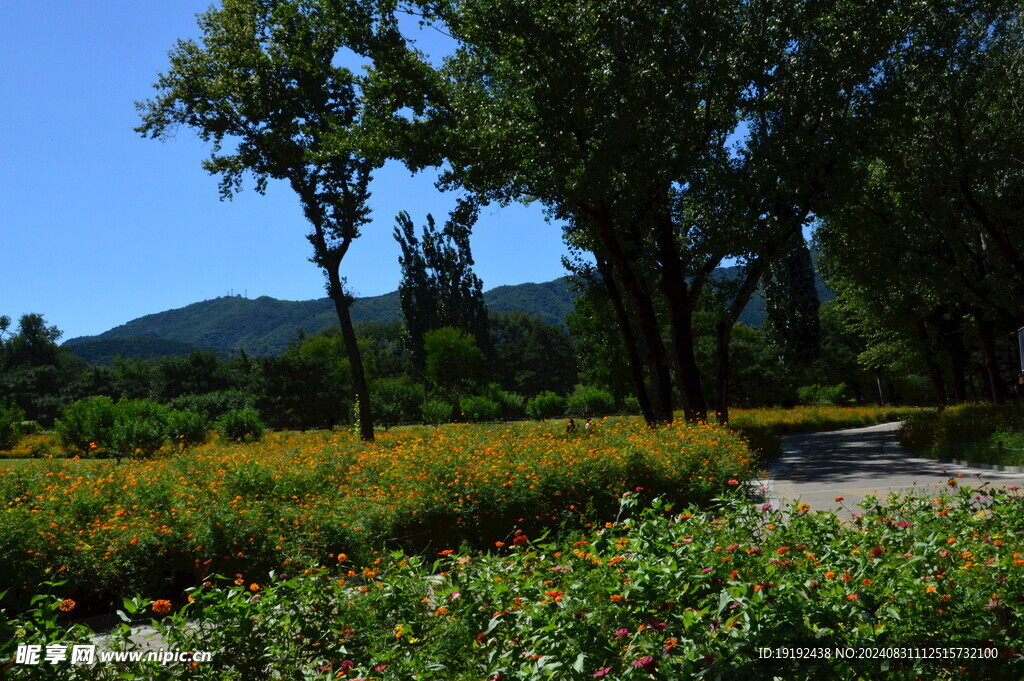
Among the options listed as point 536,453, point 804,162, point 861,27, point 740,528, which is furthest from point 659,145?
point 740,528

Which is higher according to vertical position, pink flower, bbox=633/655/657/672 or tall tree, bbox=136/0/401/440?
tall tree, bbox=136/0/401/440

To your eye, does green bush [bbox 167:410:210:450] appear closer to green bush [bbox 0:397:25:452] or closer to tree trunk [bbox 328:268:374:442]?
tree trunk [bbox 328:268:374:442]

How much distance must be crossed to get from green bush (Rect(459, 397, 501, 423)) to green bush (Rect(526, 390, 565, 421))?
3752mm

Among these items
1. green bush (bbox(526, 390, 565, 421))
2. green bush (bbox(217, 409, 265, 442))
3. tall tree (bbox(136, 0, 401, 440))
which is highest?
tall tree (bbox(136, 0, 401, 440))

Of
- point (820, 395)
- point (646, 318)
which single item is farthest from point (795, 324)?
point (646, 318)

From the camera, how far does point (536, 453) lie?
10797 mm

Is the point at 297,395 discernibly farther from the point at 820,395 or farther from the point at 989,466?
the point at 989,466

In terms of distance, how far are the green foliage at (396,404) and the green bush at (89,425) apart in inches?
897

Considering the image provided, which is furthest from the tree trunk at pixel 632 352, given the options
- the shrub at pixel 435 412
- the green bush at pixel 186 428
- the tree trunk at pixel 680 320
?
the shrub at pixel 435 412

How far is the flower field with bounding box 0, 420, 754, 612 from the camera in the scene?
23.0 ft

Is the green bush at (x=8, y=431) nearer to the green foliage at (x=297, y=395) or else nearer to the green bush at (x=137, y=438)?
the green bush at (x=137, y=438)

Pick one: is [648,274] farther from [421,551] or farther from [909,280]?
[421,551]

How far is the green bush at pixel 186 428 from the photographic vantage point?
22.4 meters

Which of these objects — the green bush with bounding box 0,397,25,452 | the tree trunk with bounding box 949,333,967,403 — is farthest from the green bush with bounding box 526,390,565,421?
the green bush with bounding box 0,397,25,452
